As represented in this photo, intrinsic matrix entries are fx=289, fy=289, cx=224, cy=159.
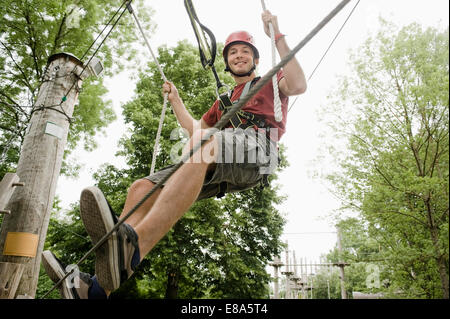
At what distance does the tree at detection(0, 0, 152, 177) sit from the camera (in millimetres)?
5680

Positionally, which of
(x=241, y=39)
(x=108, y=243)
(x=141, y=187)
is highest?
(x=241, y=39)

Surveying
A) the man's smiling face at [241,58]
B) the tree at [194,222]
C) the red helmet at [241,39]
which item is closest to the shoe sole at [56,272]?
the man's smiling face at [241,58]

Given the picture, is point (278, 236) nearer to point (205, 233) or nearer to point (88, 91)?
point (205, 233)

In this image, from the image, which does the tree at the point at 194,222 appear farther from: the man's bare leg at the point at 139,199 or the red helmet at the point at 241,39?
the man's bare leg at the point at 139,199

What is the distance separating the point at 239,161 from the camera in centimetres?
153

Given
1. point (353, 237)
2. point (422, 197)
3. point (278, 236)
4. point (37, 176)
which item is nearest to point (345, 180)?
point (353, 237)

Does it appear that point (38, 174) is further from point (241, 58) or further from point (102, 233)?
point (241, 58)

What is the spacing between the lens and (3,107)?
6.96m

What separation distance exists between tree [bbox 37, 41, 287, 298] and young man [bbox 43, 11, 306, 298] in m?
6.42

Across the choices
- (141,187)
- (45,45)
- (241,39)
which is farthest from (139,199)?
(45,45)

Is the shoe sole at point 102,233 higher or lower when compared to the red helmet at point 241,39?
lower

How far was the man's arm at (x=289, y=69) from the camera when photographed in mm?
1671

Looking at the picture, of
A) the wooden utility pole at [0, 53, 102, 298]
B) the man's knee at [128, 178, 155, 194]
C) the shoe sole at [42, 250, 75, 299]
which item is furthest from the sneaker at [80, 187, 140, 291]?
the wooden utility pole at [0, 53, 102, 298]

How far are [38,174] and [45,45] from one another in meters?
5.14
